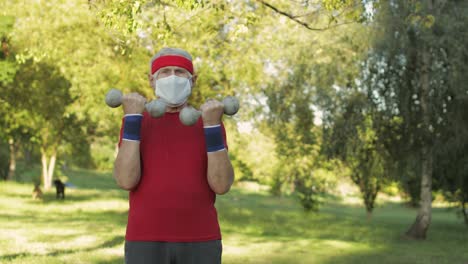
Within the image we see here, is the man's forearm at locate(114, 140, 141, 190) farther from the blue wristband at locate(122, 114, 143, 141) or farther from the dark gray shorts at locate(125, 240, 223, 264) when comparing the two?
the dark gray shorts at locate(125, 240, 223, 264)

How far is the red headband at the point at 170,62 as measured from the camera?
417 cm

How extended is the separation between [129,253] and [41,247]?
36.1 feet

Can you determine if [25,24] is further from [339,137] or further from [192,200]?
[192,200]

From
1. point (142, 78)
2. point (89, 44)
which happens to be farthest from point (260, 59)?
point (89, 44)

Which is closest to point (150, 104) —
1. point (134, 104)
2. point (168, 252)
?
point (134, 104)

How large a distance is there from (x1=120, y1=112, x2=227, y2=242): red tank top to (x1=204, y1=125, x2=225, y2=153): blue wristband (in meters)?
0.12

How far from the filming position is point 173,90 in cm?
404

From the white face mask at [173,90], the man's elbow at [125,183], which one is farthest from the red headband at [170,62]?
the man's elbow at [125,183]

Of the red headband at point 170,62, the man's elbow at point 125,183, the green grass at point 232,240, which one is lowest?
the green grass at point 232,240

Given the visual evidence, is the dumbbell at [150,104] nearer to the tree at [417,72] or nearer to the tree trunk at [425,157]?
the tree at [417,72]

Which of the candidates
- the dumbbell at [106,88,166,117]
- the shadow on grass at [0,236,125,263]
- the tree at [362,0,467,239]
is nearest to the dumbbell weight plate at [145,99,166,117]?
the dumbbell at [106,88,166,117]

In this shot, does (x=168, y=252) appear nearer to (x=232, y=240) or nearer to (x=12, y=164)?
(x=232, y=240)

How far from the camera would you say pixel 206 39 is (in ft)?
70.9

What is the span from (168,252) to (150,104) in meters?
0.89
